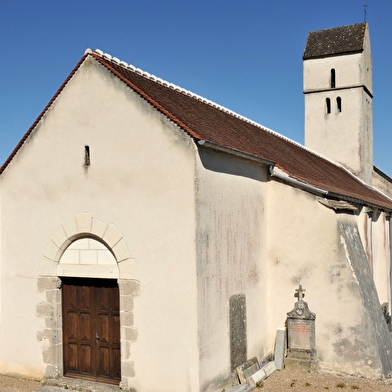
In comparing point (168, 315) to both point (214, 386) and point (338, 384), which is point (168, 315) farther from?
→ point (338, 384)

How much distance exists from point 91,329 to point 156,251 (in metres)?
2.26

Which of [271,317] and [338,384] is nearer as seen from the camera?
[338,384]

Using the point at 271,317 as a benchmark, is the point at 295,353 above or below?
below

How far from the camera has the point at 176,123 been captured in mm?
8570

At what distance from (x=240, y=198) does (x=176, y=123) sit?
7.41 ft

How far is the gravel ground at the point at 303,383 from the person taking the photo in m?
9.13

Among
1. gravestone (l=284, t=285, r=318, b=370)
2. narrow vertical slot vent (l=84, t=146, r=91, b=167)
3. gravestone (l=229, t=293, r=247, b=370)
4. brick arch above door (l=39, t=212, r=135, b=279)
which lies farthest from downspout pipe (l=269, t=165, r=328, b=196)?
narrow vertical slot vent (l=84, t=146, r=91, b=167)

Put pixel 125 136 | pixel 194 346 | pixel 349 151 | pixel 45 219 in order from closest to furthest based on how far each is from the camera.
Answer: pixel 194 346, pixel 125 136, pixel 45 219, pixel 349 151

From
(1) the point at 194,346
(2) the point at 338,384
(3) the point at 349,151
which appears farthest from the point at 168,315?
(3) the point at 349,151

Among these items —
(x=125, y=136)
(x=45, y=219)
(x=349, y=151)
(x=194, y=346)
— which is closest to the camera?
(x=194, y=346)

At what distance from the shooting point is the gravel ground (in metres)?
9.13

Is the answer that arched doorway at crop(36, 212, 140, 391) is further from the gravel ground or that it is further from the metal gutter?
the metal gutter

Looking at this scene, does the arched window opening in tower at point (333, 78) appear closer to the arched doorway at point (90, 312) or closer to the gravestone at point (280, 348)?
the gravestone at point (280, 348)

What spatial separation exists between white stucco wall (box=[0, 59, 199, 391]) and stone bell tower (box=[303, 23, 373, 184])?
565 inches
